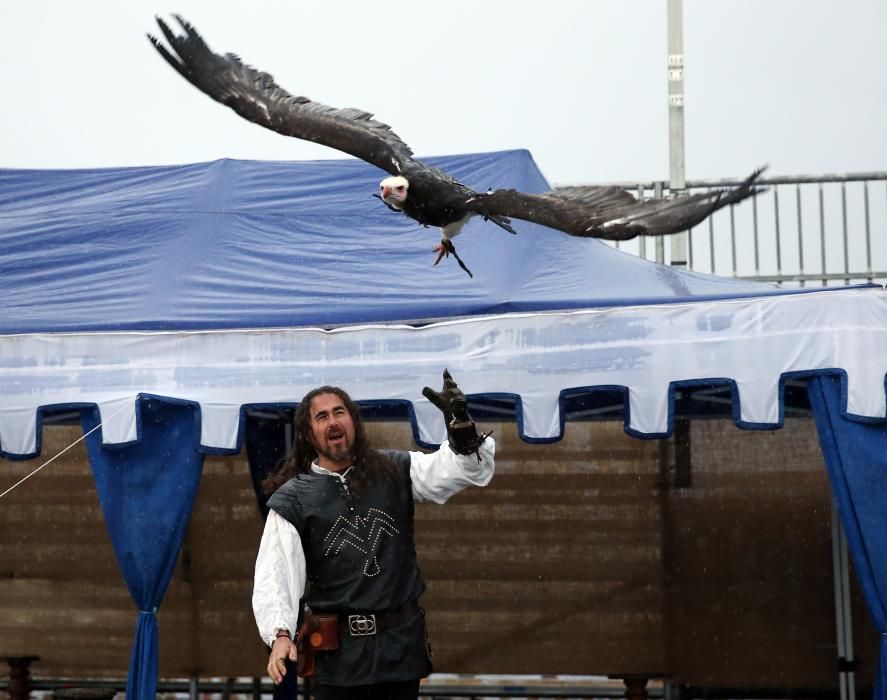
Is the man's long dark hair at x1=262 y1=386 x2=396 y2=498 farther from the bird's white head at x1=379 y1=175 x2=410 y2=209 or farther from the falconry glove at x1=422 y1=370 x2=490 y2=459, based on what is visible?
the bird's white head at x1=379 y1=175 x2=410 y2=209

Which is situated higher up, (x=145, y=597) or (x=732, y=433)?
(x=732, y=433)

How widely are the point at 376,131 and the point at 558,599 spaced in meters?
2.54

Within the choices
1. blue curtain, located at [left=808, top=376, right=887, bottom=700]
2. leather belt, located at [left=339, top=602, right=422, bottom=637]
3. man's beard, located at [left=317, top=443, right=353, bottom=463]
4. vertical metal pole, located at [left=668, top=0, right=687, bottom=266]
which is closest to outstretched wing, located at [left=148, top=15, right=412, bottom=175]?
man's beard, located at [left=317, top=443, right=353, bottom=463]

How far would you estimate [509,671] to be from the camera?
622 centimetres

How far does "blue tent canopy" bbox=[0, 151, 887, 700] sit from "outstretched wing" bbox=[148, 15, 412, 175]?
0.56 m

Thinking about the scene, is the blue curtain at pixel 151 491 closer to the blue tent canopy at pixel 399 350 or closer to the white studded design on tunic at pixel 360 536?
the blue tent canopy at pixel 399 350

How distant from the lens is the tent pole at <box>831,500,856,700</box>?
5.64 m

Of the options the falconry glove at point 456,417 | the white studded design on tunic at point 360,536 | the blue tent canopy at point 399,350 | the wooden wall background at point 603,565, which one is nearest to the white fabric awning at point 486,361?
the blue tent canopy at point 399,350

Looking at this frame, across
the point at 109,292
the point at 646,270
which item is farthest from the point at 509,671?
the point at 109,292

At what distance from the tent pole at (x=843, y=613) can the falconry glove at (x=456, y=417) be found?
3041mm

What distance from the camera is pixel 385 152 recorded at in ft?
15.5

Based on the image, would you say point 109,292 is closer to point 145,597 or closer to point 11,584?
point 145,597

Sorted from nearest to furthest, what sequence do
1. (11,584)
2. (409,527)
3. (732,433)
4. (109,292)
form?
1. (409,527)
2. (109,292)
3. (732,433)
4. (11,584)

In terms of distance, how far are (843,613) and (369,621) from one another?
10.4 feet
